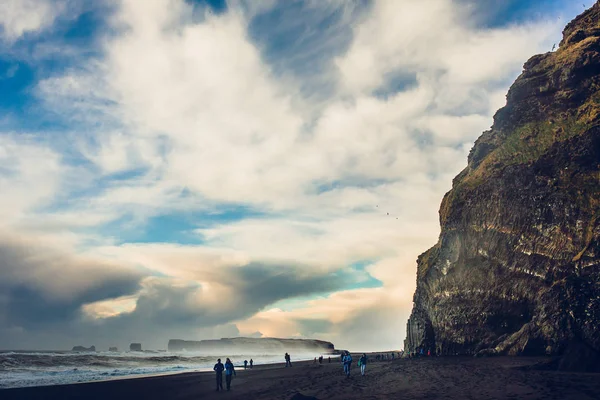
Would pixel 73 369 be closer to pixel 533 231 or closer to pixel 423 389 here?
pixel 423 389

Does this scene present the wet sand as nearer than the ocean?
Yes

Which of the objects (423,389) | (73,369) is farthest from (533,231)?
(73,369)

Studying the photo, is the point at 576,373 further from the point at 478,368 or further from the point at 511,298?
the point at 511,298

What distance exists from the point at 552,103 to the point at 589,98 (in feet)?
14.7

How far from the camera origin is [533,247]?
151 feet

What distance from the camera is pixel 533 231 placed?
46.7 meters

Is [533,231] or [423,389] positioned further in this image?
[533,231]

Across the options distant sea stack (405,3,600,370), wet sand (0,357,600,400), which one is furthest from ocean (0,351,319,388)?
distant sea stack (405,3,600,370)

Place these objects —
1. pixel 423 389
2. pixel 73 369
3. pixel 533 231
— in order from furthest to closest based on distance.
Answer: pixel 73 369 → pixel 533 231 → pixel 423 389

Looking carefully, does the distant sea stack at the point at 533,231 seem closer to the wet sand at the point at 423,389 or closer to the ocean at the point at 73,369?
the wet sand at the point at 423,389

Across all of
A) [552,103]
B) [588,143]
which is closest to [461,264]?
[588,143]

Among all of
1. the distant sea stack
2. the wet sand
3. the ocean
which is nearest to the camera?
the wet sand

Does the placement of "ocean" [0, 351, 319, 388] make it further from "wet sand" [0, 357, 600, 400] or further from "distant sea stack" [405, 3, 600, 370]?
"distant sea stack" [405, 3, 600, 370]

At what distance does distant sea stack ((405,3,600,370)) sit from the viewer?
40.8 metres
